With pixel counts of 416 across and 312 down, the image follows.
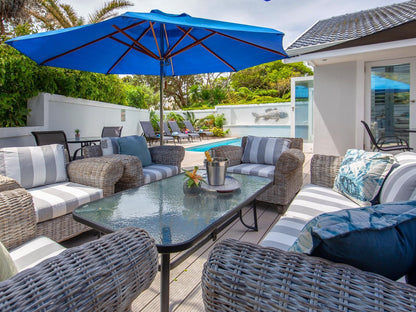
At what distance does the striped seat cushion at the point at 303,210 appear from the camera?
1.56m

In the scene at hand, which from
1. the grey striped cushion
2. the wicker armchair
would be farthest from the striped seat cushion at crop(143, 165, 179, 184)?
the grey striped cushion

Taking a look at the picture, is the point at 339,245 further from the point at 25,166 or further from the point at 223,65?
the point at 223,65

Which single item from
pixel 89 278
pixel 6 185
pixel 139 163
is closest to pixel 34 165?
pixel 6 185

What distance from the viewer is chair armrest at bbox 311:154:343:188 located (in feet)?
8.86

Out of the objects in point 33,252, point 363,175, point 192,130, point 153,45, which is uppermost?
point 153,45

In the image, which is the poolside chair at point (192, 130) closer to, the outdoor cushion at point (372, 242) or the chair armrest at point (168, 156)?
the chair armrest at point (168, 156)

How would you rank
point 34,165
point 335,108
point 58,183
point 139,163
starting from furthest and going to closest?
point 335,108
point 139,163
point 58,183
point 34,165

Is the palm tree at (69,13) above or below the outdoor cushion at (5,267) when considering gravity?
above

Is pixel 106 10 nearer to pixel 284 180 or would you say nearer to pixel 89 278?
pixel 284 180

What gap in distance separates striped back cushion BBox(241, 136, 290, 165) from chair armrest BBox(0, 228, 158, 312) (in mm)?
3010

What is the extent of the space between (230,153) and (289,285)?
3.10 metres

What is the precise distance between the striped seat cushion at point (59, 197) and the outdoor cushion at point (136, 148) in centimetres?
101

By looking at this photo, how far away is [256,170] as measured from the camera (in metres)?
3.40

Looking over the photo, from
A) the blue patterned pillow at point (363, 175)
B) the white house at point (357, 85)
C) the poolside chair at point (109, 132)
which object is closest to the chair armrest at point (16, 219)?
the blue patterned pillow at point (363, 175)
